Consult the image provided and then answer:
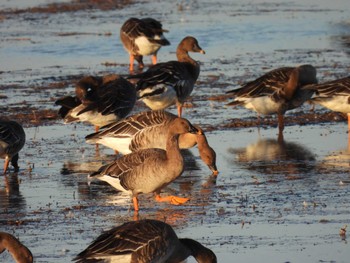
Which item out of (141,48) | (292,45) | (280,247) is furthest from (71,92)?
(280,247)

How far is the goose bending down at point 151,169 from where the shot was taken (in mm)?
11805

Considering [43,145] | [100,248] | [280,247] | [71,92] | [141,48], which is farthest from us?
[141,48]

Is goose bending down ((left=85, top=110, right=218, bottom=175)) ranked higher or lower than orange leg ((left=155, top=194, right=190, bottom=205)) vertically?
lower

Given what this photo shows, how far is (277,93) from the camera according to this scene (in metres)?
17.2

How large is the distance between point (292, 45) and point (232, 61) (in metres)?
2.98

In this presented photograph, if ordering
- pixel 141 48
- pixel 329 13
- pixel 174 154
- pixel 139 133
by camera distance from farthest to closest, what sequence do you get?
pixel 329 13 → pixel 141 48 → pixel 139 133 → pixel 174 154

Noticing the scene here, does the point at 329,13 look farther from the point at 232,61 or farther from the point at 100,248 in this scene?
the point at 100,248

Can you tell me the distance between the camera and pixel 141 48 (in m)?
24.3

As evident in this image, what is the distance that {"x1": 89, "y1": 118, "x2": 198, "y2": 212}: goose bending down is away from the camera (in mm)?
11805

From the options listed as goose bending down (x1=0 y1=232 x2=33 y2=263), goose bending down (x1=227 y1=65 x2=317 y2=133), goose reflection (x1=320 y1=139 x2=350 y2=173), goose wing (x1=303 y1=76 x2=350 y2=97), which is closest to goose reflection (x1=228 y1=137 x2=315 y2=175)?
goose reflection (x1=320 y1=139 x2=350 y2=173)

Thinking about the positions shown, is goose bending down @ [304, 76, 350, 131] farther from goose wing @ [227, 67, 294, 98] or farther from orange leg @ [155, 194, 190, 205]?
orange leg @ [155, 194, 190, 205]

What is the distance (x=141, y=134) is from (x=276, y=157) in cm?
209

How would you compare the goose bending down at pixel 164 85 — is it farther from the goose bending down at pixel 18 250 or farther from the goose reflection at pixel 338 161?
the goose bending down at pixel 18 250

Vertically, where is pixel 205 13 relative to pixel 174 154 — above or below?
below
